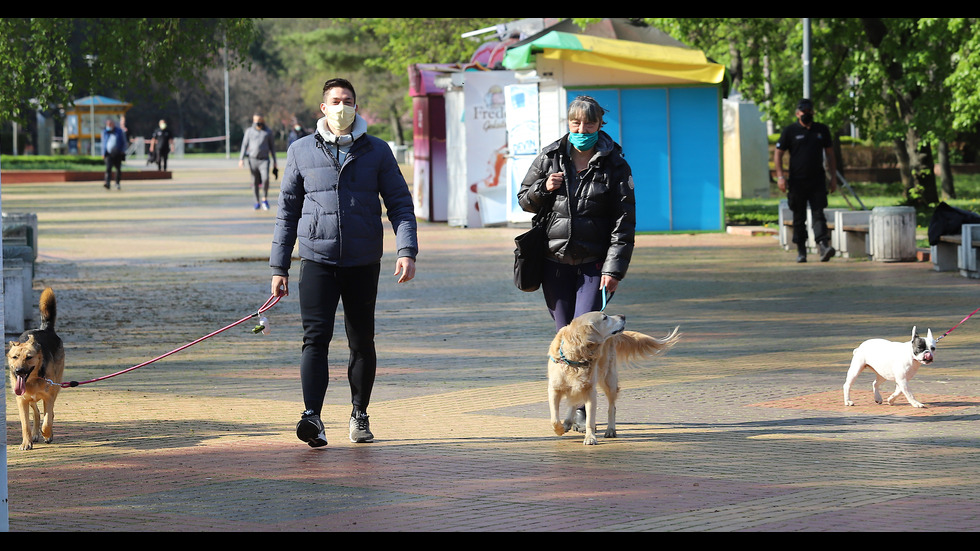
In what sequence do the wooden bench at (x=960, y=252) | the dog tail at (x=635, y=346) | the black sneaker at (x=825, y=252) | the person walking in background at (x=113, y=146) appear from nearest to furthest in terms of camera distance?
the dog tail at (x=635, y=346)
the wooden bench at (x=960, y=252)
the black sneaker at (x=825, y=252)
the person walking in background at (x=113, y=146)

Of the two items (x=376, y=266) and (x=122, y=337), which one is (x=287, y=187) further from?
(x=122, y=337)

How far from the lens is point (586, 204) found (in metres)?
7.49

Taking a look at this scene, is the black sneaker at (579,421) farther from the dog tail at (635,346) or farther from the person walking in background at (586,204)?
the person walking in background at (586,204)

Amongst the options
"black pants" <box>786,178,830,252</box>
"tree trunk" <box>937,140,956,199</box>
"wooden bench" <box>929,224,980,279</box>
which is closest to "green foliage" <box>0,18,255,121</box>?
"black pants" <box>786,178,830,252</box>

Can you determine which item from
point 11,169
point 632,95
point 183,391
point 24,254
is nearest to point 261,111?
point 11,169

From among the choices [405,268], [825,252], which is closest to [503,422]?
[405,268]

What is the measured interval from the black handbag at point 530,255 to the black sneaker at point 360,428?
1157mm

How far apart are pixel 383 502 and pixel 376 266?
1764 millimetres

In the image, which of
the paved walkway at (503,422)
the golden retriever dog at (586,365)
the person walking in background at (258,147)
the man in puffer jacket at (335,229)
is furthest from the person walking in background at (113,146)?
the golden retriever dog at (586,365)

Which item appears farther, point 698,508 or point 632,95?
point 632,95

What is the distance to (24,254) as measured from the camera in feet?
46.7

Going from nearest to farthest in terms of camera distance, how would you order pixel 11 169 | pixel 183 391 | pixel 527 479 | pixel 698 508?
pixel 698 508 < pixel 527 479 < pixel 183 391 < pixel 11 169

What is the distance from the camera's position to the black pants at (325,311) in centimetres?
718

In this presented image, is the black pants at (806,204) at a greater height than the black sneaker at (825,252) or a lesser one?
greater
